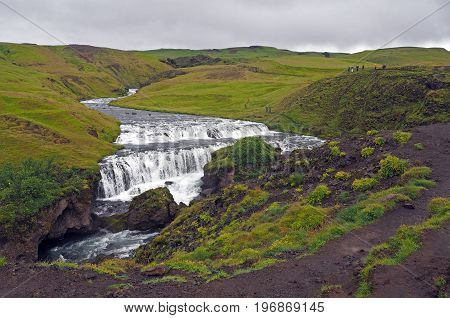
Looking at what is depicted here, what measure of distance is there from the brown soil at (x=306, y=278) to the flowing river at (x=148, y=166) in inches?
612

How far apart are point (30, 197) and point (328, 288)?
1106 inches

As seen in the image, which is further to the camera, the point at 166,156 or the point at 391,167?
the point at 166,156

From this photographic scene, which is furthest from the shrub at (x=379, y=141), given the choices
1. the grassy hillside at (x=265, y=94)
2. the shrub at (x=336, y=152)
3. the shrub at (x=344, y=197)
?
the grassy hillside at (x=265, y=94)

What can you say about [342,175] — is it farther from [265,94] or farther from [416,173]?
[265,94]

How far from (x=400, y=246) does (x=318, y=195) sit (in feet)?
25.6

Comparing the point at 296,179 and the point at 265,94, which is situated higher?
the point at 265,94

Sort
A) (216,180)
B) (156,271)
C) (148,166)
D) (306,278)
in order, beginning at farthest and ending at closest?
(148,166) < (216,180) < (156,271) < (306,278)

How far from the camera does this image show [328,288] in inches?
557

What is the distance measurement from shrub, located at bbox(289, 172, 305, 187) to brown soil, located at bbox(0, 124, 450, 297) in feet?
27.4

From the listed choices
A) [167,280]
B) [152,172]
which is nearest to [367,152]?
[167,280]

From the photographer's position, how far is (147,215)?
3731cm

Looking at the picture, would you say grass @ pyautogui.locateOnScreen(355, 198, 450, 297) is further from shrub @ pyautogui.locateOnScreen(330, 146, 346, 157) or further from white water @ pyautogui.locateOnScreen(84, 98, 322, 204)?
white water @ pyautogui.locateOnScreen(84, 98, 322, 204)

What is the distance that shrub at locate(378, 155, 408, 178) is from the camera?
23.4 m

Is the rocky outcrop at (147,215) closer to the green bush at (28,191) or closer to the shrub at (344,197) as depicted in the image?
the green bush at (28,191)
